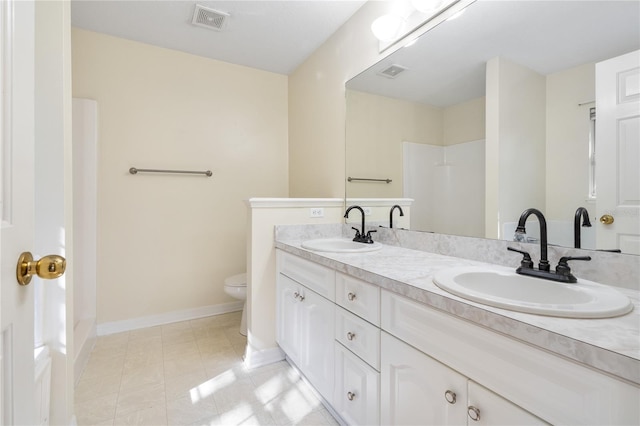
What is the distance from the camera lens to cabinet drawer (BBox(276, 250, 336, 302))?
138 cm

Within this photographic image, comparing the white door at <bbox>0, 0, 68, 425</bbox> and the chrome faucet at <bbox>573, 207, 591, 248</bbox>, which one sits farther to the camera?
the chrome faucet at <bbox>573, 207, 591, 248</bbox>

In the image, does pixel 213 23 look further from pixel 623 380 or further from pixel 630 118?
pixel 623 380

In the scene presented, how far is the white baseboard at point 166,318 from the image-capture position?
2.38 m

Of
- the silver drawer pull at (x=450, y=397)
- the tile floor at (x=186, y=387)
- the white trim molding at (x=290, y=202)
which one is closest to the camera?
the silver drawer pull at (x=450, y=397)

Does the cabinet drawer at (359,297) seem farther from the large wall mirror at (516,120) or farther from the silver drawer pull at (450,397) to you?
the large wall mirror at (516,120)

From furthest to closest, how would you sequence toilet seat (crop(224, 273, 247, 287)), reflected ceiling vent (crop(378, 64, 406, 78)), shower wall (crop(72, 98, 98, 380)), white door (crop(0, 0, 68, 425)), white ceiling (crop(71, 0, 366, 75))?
1. toilet seat (crop(224, 273, 247, 287))
2. shower wall (crop(72, 98, 98, 380))
3. white ceiling (crop(71, 0, 366, 75))
4. reflected ceiling vent (crop(378, 64, 406, 78))
5. white door (crop(0, 0, 68, 425))

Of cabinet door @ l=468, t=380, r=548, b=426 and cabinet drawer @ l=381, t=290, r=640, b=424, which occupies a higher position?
cabinet drawer @ l=381, t=290, r=640, b=424

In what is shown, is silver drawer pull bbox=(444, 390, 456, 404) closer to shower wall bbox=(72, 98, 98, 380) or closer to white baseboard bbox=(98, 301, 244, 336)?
white baseboard bbox=(98, 301, 244, 336)

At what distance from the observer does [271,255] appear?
195cm

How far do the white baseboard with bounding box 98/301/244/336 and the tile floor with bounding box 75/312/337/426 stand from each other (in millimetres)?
96

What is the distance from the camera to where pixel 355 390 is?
1211mm

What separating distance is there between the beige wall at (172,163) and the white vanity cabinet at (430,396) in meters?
2.10

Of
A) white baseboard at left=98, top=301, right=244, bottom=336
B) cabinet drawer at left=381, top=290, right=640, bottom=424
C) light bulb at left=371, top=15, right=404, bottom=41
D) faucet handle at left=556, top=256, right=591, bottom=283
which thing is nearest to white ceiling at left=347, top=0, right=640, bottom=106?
light bulb at left=371, top=15, right=404, bottom=41

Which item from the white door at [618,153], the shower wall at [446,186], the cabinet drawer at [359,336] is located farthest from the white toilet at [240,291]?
the white door at [618,153]
